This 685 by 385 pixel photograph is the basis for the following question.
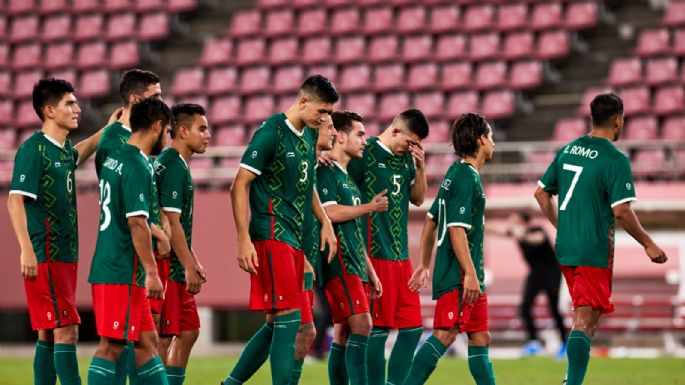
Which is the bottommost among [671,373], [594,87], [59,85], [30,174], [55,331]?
[671,373]

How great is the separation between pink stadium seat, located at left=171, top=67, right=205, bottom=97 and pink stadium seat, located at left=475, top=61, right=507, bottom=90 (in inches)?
211

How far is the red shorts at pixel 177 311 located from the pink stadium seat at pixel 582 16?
48.9ft

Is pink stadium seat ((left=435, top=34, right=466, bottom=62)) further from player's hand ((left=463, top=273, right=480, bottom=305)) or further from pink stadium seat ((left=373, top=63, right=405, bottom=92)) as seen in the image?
player's hand ((left=463, top=273, right=480, bottom=305))

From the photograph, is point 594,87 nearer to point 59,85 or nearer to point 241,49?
point 241,49

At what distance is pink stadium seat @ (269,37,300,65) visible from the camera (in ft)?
73.6

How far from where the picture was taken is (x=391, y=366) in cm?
784

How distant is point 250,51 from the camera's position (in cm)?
2309

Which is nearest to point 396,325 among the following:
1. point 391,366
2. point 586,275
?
point 391,366

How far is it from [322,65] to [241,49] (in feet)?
6.79

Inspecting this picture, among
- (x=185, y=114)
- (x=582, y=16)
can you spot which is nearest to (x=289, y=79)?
(x=582, y=16)

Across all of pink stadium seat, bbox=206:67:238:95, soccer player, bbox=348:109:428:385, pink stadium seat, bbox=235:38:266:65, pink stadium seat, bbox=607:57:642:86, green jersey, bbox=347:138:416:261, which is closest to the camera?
soccer player, bbox=348:109:428:385

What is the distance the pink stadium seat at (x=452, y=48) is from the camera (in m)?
21.4

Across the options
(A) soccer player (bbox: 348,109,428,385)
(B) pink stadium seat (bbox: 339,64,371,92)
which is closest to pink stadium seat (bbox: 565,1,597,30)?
(B) pink stadium seat (bbox: 339,64,371,92)

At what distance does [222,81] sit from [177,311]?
50.0ft
